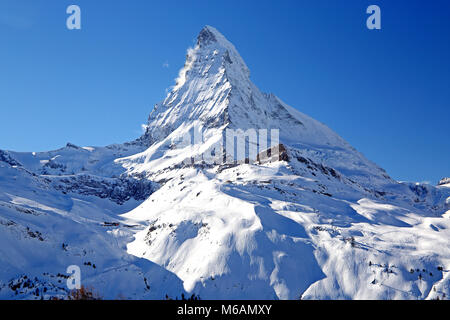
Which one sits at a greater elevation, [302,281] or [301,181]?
[301,181]

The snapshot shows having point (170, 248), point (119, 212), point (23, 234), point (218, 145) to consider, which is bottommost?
point (119, 212)

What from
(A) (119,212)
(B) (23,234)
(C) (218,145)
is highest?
(C) (218,145)

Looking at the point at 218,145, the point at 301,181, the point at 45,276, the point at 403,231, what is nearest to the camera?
the point at 45,276

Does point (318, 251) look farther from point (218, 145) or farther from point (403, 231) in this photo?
point (218, 145)

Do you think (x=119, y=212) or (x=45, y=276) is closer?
(x=45, y=276)

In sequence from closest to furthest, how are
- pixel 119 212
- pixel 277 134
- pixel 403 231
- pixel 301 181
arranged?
pixel 403 231 → pixel 301 181 → pixel 119 212 → pixel 277 134
